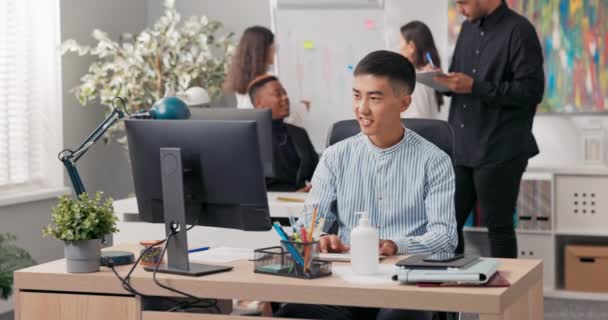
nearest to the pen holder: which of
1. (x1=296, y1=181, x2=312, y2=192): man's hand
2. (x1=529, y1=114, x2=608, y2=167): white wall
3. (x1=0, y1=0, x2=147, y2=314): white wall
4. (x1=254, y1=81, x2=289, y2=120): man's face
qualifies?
(x1=296, y1=181, x2=312, y2=192): man's hand

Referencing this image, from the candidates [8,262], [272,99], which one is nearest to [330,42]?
[272,99]

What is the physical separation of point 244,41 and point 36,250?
1.54 m

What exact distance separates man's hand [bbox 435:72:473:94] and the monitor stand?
199 centimetres

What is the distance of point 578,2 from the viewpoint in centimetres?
515

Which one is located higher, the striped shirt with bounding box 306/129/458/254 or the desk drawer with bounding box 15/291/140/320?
the striped shirt with bounding box 306/129/458/254

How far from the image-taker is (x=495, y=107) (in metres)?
4.17

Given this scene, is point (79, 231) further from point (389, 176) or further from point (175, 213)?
point (389, 176)

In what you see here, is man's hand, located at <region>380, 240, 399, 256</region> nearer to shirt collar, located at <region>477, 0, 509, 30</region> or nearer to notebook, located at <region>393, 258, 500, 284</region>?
notebook, located at <region>393, 258, 500, 284</region>

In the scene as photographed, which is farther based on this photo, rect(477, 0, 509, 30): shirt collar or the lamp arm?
rect(477, 0, 509, 30): shirt collar

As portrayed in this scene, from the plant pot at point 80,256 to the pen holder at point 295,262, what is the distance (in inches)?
16.1

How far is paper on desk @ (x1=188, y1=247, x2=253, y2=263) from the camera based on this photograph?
8.13 ft

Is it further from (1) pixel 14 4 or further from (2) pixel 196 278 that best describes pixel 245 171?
(1) pixel 14 4

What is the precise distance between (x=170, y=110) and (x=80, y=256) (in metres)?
0.43

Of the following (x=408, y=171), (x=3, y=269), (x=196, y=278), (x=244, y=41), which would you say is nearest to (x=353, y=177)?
(x=408, y=171)
